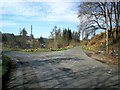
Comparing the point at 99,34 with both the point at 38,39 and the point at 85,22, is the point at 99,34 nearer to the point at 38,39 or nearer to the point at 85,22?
the point at 85,22

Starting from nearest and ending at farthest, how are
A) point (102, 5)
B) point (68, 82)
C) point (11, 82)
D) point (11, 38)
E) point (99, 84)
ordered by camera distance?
point (99, 84)
point (68, 82)
point (11, 82)
point (11, 38)
point (102, 5)

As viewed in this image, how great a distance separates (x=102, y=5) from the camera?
30344 millimetres

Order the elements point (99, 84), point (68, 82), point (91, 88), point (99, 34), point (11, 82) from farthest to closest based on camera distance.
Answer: point (99, 34)
point (11, 82)
point (68, 82)
point (99, 84)
point (91, 88)

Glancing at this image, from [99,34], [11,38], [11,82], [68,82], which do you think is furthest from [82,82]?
[99,34]

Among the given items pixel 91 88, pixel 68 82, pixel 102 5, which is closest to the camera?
pixel 91 88

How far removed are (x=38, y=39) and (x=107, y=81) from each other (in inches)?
472

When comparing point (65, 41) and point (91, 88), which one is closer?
point (91, 88)

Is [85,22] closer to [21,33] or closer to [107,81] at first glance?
[21,33]

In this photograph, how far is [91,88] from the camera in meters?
8.64

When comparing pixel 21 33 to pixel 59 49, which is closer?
pixel 21 33

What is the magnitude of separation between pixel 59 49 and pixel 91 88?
529 inches

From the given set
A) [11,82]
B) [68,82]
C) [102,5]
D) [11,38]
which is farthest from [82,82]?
[102,5]

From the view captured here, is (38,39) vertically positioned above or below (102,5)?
below

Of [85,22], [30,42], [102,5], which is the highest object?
[102,5]
